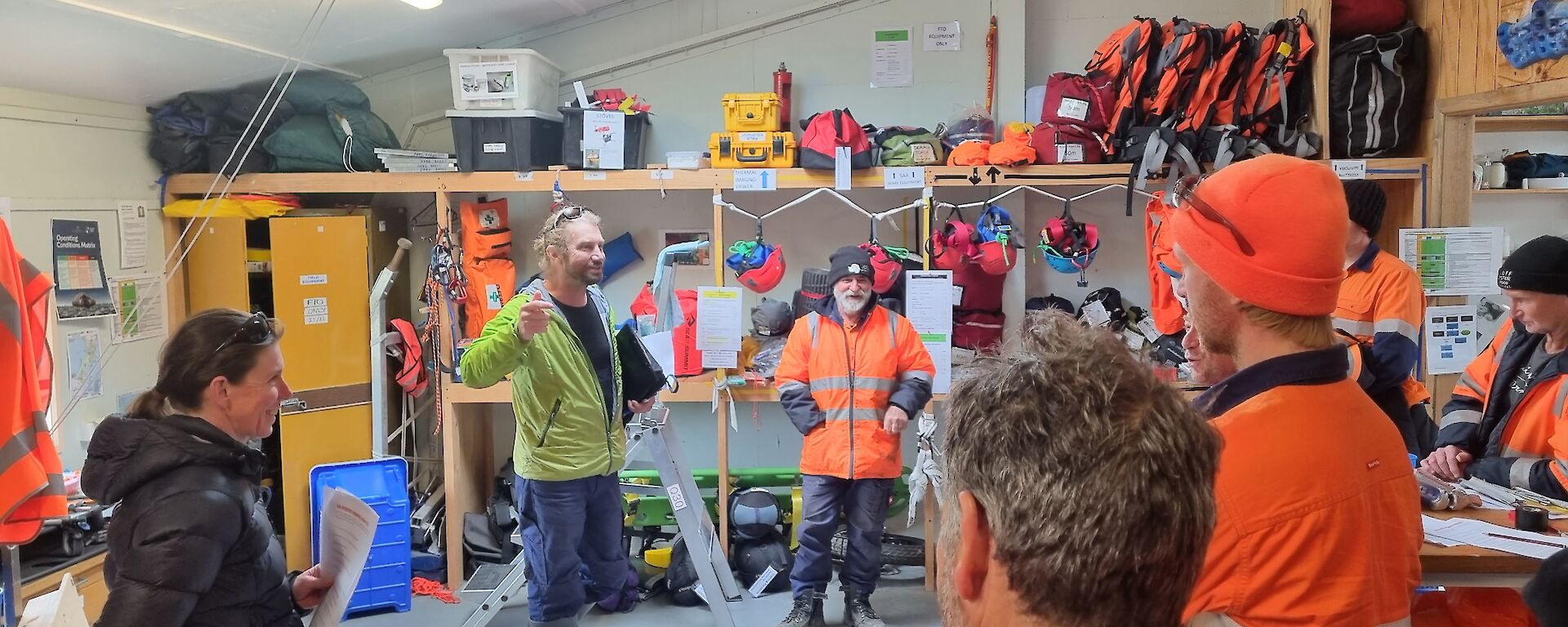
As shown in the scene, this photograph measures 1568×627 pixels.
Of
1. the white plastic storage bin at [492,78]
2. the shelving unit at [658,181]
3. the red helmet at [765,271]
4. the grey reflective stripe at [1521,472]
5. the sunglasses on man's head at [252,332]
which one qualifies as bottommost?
the grey reflective stripe at [1521,472]

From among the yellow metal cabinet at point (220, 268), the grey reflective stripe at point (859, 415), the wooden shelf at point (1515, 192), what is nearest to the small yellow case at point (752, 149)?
the grey reflective stripe at point (859, 415)

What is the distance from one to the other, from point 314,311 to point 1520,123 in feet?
18.8

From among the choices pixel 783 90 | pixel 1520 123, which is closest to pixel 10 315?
pixel 783 90

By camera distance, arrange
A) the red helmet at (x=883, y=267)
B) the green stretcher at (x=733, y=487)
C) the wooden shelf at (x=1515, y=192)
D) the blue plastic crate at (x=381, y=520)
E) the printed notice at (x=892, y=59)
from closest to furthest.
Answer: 1. the blue plastic crate at (x=381, y=520)
2. the red helmet at (x=883, y=267)
3. the green stretcher at (x=733, y=487)
4. the printed notice at (x=892, y=59)
5. the wooden shelf at (x=1515, y=192)

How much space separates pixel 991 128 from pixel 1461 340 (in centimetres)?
205

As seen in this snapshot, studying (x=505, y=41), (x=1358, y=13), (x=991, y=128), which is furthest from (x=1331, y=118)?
(x=505, y=41)

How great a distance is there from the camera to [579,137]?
4066mm

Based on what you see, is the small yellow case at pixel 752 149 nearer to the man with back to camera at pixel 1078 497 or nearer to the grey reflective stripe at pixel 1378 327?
the grey reflective stripe at pixel 1378 327

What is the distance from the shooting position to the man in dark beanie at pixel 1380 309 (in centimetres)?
263

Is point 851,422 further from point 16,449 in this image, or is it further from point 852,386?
point 16,449

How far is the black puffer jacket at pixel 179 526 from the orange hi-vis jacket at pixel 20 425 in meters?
0.15

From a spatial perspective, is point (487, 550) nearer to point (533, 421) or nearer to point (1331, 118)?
point (533, 421)

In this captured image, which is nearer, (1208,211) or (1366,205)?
(1208,211)

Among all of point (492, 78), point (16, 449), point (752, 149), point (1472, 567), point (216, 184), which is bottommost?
point (1472, 567)
